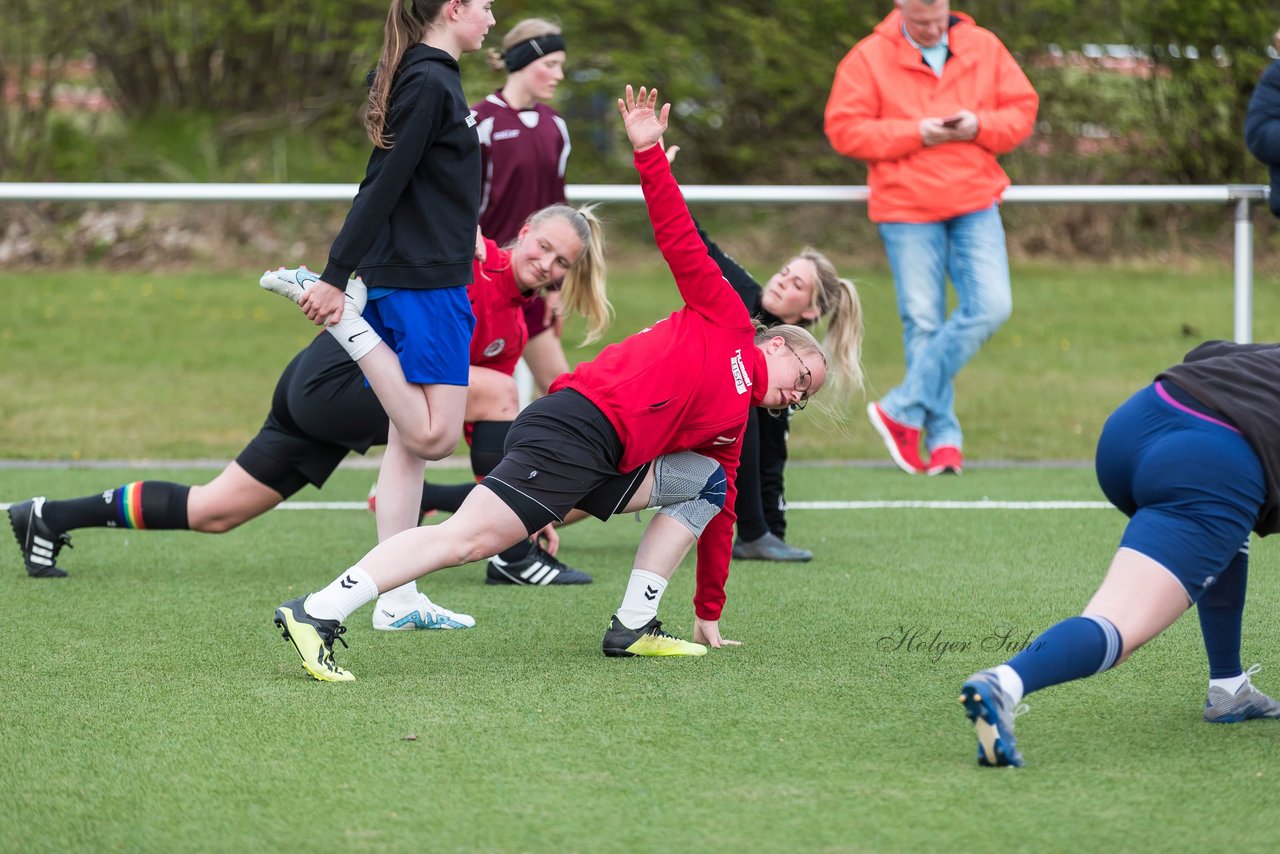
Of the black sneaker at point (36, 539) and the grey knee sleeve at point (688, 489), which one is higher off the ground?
the grey knee sleeve at point (688, 489)

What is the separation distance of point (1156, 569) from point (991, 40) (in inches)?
197

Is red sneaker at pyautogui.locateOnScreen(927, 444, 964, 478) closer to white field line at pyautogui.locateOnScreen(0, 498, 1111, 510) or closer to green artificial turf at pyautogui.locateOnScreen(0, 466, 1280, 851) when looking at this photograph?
white field line at pyautogui.locateOnScreen(0, 498, 1111, 510)

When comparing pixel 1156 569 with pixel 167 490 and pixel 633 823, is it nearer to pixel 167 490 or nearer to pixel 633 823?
pixel 633 823

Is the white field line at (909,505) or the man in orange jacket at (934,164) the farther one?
the man in orange jacket at (934,164)

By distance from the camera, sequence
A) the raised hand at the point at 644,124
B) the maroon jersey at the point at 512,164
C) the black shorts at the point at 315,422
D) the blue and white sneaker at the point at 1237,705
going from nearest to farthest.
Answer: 1. the blue and white sneaker at the point at 1237,705
2. the raised hand at the point at 644,124
3. the black shorts at the point at 315,422
4. the maroon jersey at the point at 512,164

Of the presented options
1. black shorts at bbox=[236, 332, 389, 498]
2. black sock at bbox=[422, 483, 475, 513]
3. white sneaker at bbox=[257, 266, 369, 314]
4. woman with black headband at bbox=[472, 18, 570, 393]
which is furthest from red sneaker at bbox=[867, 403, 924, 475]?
white sneaker at bbox=[257, 266, 369, 314]

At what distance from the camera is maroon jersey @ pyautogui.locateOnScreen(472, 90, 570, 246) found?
271 inches

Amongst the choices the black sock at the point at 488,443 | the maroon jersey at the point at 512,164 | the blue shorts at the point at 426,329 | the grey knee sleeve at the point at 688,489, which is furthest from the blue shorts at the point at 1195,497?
the maroon jersey at the point at 512,164

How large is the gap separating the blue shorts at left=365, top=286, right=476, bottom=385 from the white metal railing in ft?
9.76

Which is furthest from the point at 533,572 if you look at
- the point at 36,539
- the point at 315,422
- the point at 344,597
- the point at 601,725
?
the point at 601,725

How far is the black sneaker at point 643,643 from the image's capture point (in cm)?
423

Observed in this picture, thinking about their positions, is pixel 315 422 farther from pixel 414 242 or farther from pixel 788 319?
pixel 788 319

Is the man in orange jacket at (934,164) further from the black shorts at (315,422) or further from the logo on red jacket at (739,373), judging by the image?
Answer: the logo on red jacket at (739,373)

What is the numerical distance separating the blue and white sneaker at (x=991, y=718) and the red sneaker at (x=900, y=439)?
182 inches
